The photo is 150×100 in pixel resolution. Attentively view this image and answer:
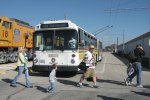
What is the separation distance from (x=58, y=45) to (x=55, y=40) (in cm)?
34

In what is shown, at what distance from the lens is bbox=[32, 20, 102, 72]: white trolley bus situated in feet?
55.4

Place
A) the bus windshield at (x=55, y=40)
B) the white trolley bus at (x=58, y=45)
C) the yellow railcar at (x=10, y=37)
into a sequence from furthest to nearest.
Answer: the yellow railcar at (x=10, y=37) < the bus windshield at (x=55, y=40) < the white trolley bus at (x=58, y=45)

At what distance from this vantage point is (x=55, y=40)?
17.3 meters

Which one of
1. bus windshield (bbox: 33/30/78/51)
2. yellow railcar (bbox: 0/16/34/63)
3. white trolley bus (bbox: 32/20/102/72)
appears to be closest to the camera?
white trolley bus (bbox: 32/20/102/72)

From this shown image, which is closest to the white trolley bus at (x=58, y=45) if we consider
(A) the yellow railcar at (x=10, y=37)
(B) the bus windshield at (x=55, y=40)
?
(B) the bus windshield at (x=55, y=40)

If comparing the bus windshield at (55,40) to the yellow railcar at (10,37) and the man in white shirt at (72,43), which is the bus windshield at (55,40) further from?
the yellow railcar at (10,37)

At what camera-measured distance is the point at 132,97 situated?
430 inches

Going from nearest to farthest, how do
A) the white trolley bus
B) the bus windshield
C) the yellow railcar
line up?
the white trolley bus, the bus windshield, the yellow railcar

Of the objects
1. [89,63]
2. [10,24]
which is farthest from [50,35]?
[10,24]

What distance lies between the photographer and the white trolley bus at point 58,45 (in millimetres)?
16875

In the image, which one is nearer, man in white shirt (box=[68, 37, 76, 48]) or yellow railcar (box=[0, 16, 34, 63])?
man in white shirt (box=[68, 37, 76, 48])

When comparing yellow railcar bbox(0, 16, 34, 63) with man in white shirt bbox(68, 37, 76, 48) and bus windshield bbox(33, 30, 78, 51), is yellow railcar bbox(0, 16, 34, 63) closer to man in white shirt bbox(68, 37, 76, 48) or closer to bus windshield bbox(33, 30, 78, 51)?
bus windshield bbox(33, 30, 78, 51)

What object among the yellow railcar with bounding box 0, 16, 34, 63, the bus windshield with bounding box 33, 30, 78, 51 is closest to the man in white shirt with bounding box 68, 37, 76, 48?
the bus windshield with bounding box 33, 30, 78, 51

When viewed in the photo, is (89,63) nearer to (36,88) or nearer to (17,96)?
(36,88)
